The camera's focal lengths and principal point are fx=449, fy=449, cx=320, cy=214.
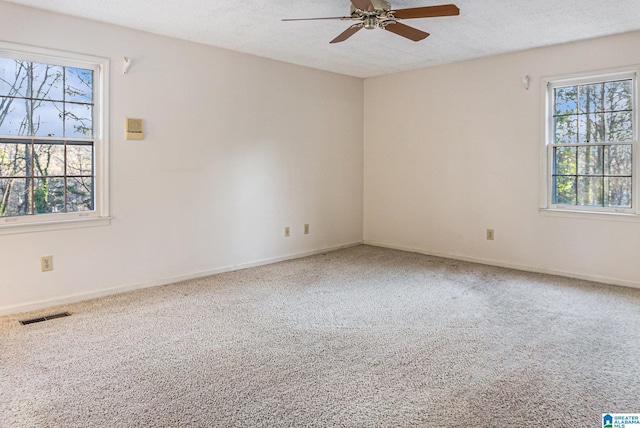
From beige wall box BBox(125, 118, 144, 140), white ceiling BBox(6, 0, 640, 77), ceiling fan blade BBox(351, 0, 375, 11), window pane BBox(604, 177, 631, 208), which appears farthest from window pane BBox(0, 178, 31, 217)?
window pane BBox(604, 177, 631, 208)

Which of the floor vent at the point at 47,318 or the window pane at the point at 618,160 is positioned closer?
the floor vent at the point at 47,318

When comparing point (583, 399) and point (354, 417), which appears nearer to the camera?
point (354, 417)

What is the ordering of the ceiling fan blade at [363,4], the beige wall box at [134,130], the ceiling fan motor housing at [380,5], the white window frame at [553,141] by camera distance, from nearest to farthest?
the ceiling fan blade at [363,4] → the ceiling fan motor housing at [380,5] → the beige wall box at [134,130] → the white window frame at [553,141]

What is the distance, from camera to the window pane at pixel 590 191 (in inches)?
175

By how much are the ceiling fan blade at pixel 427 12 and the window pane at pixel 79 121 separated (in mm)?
2662

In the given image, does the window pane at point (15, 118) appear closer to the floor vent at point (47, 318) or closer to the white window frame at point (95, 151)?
the white window frame at point (95, 151)

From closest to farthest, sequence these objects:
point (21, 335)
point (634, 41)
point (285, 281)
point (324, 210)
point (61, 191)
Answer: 1. point (21, 335)
2. point (61, 191)
3. point (634, 41)
4. point (285, 281)
5. point (324, 210)

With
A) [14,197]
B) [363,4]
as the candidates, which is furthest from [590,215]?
[14,197]

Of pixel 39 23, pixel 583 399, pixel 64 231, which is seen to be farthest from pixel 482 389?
pixel 39 23

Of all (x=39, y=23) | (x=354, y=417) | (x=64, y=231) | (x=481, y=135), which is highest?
(x=39, y=23)

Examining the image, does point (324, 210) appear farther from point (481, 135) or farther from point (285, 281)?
point (481, 135)

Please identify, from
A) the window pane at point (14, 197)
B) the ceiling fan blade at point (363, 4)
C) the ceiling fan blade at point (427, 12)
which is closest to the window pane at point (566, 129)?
the ceiling fan blade at point (427, 12)

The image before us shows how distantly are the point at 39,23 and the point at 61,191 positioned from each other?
132cm

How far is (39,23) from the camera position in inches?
137
